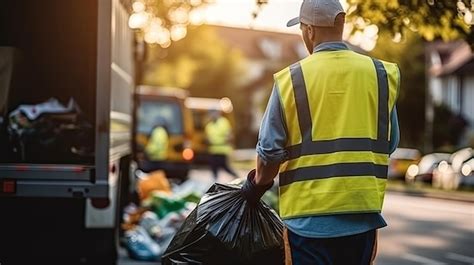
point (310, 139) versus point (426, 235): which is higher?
point (310, 139)

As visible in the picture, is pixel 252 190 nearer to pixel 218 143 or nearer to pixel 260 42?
pixel 218 143

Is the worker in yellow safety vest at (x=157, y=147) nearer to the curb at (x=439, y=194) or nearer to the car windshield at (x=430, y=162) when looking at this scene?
the curb at (x=439, y=194)

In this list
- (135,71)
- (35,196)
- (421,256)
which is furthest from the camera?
(135,71)

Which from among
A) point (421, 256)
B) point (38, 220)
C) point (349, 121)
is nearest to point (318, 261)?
point (349, 121)

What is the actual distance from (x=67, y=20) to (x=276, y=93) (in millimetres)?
4916

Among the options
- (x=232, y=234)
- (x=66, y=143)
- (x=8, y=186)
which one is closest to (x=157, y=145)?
(x=66, y=143)

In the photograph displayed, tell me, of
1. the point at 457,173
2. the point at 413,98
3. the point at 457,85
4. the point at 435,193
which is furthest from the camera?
the point at 457,85

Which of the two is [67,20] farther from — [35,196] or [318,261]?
[318,261]

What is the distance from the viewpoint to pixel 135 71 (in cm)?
1288

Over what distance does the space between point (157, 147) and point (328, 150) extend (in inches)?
638

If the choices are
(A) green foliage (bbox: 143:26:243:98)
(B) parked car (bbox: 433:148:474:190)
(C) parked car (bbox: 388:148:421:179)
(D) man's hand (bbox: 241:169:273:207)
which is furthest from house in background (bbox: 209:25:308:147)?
(D) man's hand (bbox: 241:169:273:207)

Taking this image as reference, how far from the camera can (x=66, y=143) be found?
7.79m

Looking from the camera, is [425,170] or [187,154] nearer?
[187,154]

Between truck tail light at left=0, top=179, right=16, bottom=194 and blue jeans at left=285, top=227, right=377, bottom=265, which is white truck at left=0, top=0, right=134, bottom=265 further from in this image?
blue jeans at left=285, top=227, right=377, bottom=265
